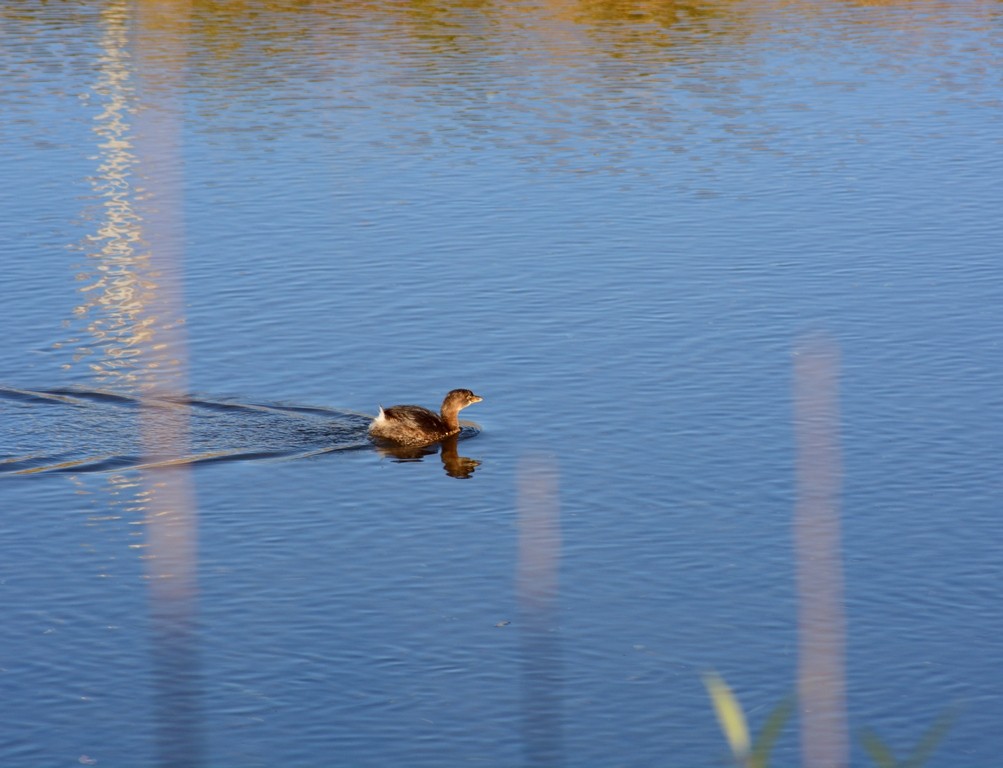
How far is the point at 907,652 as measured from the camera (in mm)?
13289

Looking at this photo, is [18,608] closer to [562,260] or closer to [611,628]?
[611,628]

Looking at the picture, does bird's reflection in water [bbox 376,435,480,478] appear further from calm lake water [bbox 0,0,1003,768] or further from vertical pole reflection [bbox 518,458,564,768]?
vertical pole reflection [bbox 518,458,564,768]

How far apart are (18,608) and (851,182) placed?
1767 cm

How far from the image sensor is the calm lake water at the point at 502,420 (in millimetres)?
12664

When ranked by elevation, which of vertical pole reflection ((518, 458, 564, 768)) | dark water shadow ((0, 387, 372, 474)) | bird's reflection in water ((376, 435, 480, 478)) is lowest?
bird's reflection in water ((376, 435, 480, 478))

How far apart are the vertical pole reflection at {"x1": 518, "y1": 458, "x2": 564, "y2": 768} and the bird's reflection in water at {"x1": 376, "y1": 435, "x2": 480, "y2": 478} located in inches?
27.7

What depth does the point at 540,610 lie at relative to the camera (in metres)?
14.3

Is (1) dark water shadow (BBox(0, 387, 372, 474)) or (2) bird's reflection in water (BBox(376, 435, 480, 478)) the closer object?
(1) dark water shadow (BBox(0, 387, 372, 474))

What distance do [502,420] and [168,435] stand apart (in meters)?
3.13

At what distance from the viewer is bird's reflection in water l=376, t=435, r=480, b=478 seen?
59.0 feet

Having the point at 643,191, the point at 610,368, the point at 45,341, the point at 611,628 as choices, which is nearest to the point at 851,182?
the point at 643,191

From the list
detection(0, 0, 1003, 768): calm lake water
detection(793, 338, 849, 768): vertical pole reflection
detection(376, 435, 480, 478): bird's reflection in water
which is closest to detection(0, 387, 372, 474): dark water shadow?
detection(0, 0, 1003, 768): calm lake water

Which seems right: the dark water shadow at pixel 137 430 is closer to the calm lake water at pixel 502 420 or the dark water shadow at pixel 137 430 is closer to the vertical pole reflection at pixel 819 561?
the calm lake water at pixel 502 420

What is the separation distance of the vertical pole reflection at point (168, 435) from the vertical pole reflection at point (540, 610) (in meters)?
2.07
